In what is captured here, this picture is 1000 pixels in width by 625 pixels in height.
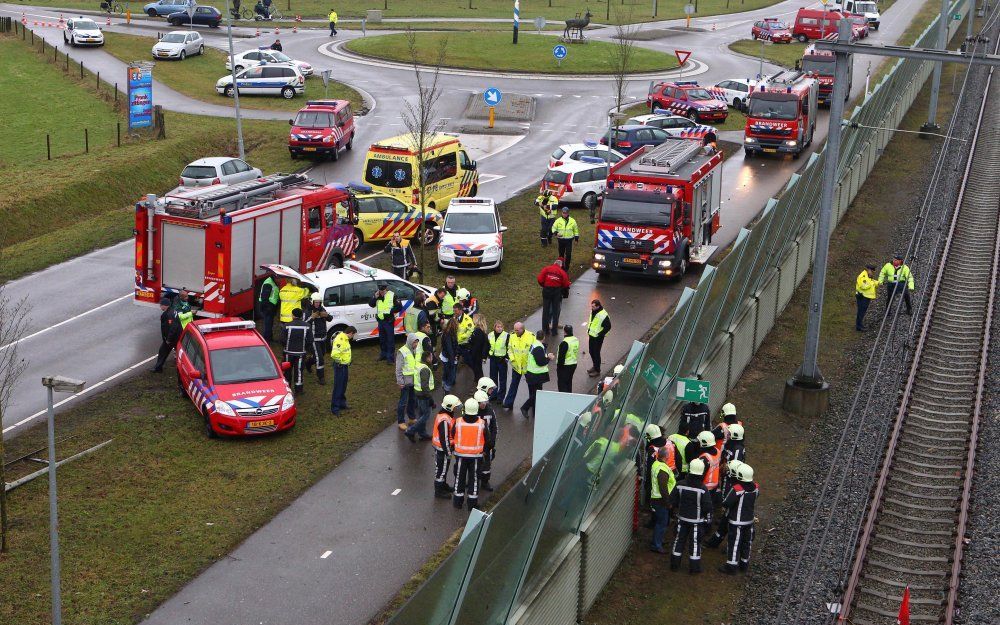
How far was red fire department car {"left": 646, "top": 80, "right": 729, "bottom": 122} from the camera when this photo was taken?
5212 centimetres

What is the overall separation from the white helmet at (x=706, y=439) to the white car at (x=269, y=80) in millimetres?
41960

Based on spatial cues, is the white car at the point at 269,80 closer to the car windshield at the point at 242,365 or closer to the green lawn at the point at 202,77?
the green lawn at the point at 202,77

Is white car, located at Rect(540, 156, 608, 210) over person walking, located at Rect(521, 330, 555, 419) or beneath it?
over

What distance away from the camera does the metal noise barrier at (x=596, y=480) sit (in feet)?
36.5

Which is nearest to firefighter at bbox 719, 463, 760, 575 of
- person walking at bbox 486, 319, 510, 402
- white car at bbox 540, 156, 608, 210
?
person walking at bbox 486, 319, 510, 402

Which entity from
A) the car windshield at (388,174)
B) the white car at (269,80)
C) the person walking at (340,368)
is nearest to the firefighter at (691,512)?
the person walking at (340,368)

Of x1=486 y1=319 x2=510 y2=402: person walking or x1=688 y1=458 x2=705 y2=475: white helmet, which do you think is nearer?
x1=688 y1=458 x2=705 y2=475: white helmet

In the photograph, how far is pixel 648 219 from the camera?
29.4m

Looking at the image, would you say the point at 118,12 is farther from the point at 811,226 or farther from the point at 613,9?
the point at 811,226

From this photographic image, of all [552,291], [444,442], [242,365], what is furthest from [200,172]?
[444,442]

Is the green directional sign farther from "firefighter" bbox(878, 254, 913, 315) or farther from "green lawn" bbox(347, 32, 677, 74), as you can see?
"green lawn" bbox(347, 32, 677, 74)

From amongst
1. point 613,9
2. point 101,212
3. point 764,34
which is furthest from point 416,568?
point 613,9

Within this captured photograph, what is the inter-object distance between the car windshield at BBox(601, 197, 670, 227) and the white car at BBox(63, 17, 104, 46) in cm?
4233

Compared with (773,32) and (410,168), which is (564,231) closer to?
(410,168)
